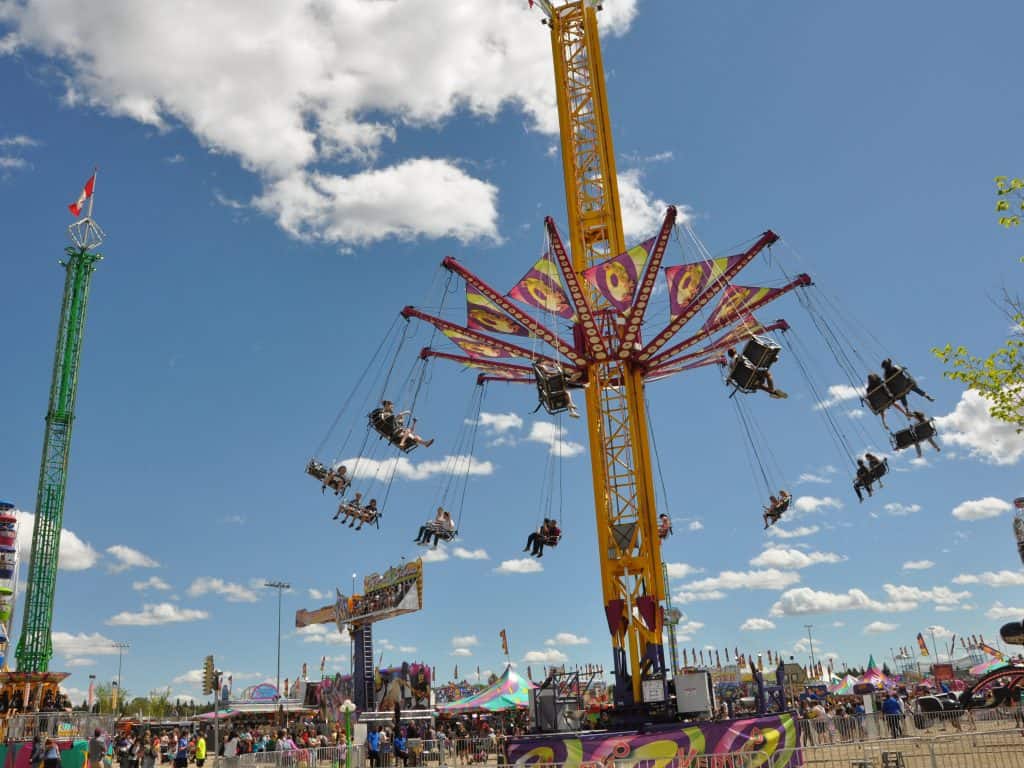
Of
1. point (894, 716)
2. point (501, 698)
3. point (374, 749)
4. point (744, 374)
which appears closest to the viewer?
point (744, 374)

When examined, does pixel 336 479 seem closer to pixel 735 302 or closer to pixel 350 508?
pixel 350 508

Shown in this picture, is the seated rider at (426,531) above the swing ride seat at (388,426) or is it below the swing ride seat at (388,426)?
below

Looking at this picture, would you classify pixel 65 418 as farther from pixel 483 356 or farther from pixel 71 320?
pixel 483 356

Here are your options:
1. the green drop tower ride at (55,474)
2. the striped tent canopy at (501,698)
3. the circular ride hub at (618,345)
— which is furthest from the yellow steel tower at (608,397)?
the green drop tower ride at (55,474)

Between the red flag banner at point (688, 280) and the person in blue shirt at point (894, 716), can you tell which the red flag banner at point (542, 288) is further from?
the person in blue shirt at point (894, 716)

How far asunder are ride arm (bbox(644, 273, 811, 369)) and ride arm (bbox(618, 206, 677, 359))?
1.10 metres

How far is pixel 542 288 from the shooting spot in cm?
2522

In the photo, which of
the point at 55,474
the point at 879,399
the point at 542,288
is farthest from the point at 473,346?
the point at 55,474

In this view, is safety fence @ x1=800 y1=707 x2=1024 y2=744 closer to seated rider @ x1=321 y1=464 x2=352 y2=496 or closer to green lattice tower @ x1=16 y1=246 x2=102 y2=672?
seated rider @ x1=321 y1=464 x2=352 y2=496

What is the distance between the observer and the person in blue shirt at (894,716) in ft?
77.5

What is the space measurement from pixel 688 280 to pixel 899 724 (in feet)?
44.2

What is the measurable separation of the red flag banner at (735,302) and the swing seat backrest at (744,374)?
Answer: 11.3 feet

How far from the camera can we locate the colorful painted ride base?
60.0ft

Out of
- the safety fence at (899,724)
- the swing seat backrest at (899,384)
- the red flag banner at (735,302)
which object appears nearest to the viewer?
the swing seat backrest at (899,384)
